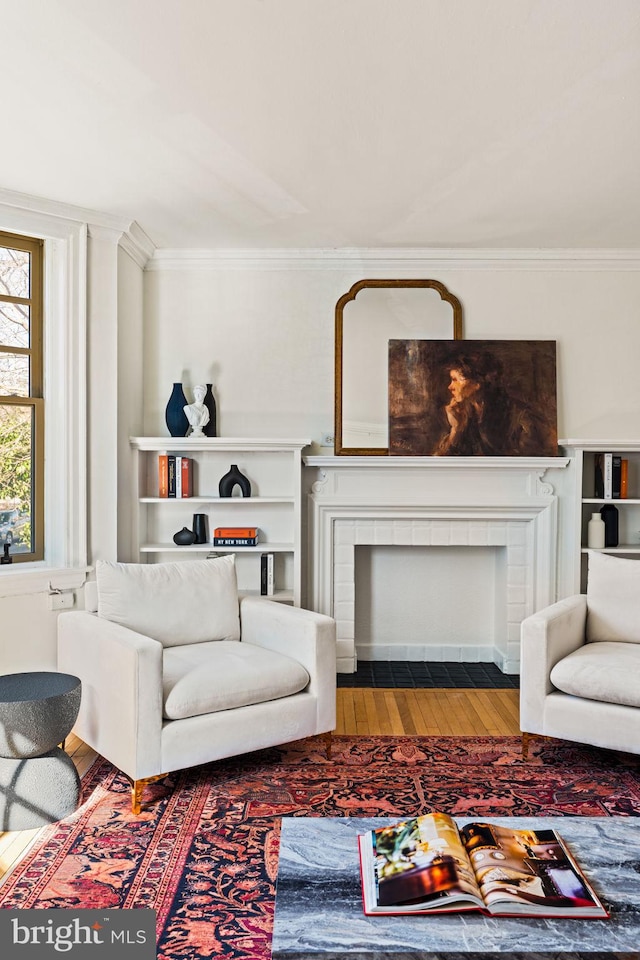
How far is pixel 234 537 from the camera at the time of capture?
14.9 feet

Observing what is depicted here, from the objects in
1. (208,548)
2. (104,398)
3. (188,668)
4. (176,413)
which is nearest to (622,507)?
(208,548)

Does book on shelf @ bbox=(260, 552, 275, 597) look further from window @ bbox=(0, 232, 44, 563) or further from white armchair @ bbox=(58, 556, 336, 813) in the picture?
window @ bbox=(0, 232, 44, 563)

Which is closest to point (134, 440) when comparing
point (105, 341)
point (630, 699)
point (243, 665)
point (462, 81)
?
point (105, 341)

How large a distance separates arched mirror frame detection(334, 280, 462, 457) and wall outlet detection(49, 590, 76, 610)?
1748 millimetres

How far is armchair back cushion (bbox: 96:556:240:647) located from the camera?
3309 mm

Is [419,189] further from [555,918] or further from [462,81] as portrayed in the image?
[555,918]

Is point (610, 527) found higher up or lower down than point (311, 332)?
lower down

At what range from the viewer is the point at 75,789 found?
111 inches

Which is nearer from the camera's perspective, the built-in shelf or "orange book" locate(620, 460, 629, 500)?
the built-in shelf

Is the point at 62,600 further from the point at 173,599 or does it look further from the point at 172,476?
the point at 172,476

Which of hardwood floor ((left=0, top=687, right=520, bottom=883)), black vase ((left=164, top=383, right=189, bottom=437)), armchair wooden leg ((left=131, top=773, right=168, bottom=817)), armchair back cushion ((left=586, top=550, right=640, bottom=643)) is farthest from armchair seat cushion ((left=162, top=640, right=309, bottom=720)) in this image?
black vase ((left=164, top=383, right=189, bottom=437))

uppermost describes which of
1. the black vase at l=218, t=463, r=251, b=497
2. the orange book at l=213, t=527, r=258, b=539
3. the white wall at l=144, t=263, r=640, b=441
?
the white wall at l=144, t=263, r=640, b=441

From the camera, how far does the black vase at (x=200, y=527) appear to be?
182 inches

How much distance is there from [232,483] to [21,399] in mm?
1298
